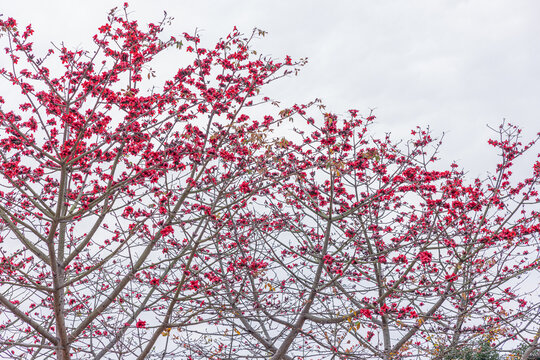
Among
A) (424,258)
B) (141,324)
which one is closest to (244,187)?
(141,324)

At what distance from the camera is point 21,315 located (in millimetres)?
5438

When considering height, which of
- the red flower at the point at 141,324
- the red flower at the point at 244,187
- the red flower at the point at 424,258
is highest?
the red flower at the point at 244,187

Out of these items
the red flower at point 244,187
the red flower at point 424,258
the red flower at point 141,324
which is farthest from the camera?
the red flower at point 424,258

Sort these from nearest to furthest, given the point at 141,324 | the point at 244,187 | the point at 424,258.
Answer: the point at 141,324
the point at 244,187
the point at 424,258

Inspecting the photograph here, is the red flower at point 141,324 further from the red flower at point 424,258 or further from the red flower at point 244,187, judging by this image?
the red flower at point 424,258

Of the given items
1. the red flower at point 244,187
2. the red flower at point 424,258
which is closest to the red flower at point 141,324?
the red flower at point 244,187

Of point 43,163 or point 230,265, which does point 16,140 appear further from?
point 230,265

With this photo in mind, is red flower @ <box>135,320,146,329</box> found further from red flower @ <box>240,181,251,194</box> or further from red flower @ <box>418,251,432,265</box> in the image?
red flower @ <box>418,251,432,265</box>

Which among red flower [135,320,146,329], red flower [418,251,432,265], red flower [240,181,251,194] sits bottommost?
red flower [135,320,146,329]

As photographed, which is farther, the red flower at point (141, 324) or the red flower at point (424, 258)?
the red flower at point (424, 258)

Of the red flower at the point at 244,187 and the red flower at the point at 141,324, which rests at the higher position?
the red flower at the point at 244,187

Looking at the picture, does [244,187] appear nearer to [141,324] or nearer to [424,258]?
[141,324]

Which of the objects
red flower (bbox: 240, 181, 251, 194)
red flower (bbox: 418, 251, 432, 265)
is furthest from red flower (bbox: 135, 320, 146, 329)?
red flower (bbox: 418, 251, 432, 265)

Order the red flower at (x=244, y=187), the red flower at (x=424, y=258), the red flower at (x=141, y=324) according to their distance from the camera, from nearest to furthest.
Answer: the red flower at (x=141, y=324)
the red flower at (x=244, y=187)
the red flower at (x=424, y=258)
